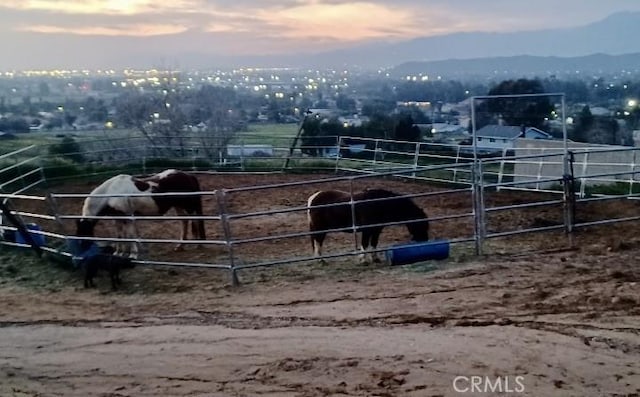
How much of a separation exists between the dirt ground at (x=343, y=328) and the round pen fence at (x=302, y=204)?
378 mm

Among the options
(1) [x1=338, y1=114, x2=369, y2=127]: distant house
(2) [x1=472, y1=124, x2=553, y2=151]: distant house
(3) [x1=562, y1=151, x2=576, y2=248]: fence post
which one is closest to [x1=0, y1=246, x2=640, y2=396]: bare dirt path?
(3) [x1=562, y1=151, x2=576, y2=248]: fence post

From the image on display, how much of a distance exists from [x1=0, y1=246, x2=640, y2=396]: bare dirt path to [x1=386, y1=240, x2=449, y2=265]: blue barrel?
0.65 feet

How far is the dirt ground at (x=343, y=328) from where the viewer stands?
14.1 ft

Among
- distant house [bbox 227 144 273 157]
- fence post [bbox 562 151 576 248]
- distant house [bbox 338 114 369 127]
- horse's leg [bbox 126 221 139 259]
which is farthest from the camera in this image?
distant house [bbox 338 114 369 127]

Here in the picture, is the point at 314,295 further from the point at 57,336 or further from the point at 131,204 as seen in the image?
the point at 131,204

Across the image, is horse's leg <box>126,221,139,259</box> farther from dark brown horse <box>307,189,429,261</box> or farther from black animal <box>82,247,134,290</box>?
dark brown horse <box>307,189,429,261</box>

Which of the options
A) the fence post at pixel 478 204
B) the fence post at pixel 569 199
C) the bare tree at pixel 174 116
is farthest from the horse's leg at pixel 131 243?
the bare tree at pixel 174 116

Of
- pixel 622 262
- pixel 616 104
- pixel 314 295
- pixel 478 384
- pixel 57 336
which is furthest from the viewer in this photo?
pixel 616 104

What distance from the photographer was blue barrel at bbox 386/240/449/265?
720 centimetres

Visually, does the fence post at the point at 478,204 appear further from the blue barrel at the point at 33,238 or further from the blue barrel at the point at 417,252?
the blue barrel at the point at 33,238

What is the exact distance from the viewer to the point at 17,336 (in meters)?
5.66

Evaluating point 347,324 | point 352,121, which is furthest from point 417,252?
point 352,121

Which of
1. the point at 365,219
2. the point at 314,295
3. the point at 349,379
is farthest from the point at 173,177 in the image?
the point at 349,379

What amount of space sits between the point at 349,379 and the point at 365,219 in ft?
11.6
